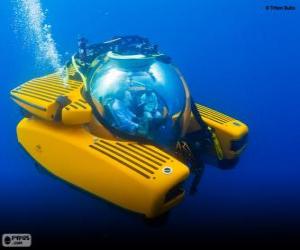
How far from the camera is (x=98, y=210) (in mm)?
3395

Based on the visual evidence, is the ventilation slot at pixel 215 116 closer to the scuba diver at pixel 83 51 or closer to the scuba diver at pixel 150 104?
the scuba diver at pixel 150 104

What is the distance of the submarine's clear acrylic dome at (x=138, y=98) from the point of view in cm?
296

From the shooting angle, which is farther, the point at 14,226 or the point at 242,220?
the point at 242,220

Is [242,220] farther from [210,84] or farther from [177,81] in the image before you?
[210,84]

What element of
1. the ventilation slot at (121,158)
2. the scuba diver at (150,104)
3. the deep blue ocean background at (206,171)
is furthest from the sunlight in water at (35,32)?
the ventilation slot at (121,158)

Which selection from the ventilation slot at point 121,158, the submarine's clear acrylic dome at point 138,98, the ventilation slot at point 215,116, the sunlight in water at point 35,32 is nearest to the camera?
the ventilation slot at point 121,158

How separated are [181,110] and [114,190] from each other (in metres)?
0.94

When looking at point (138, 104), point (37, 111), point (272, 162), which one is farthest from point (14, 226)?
point (272, 162)

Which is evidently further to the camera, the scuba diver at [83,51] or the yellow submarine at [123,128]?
the scuba diver at [83,51]

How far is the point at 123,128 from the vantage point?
2965mm

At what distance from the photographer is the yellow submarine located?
260 centimetres

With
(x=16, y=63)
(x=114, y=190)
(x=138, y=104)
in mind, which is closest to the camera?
(x=114, y=190)

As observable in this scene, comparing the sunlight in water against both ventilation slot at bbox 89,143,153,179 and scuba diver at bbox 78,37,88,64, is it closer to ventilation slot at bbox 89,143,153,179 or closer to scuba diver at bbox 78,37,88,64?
scuba diver at bbox 78,37,88,64

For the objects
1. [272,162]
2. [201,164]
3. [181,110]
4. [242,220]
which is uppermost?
[181,110]
